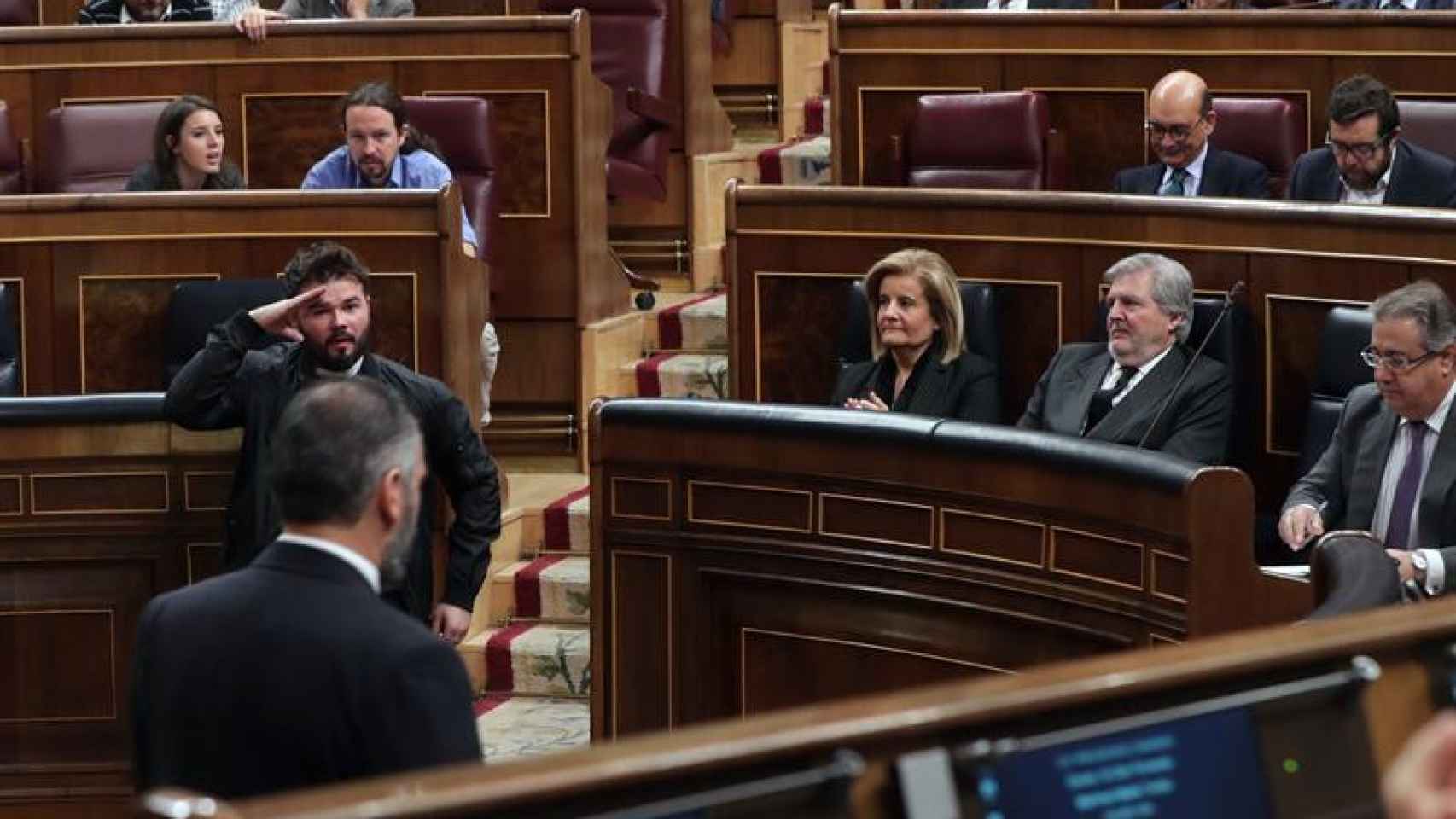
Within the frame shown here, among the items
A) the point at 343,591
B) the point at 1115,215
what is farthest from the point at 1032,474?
the point at 343,591

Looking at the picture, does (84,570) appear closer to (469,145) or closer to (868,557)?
(868,557)

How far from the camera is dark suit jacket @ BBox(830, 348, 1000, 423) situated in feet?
11.9

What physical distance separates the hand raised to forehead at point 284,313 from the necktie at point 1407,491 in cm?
140

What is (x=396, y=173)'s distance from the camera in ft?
14.6

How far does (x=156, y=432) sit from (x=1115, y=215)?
1432mm

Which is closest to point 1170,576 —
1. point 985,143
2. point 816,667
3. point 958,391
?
point 816,667

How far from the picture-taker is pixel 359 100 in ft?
14.4

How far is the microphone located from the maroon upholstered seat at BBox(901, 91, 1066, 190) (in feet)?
3.73

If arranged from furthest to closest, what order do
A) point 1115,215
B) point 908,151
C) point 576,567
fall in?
point 908,151 → point 576,567 → point 1115,215

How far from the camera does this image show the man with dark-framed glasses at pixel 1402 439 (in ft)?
10.1

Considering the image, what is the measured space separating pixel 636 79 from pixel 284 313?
2298 millimetres

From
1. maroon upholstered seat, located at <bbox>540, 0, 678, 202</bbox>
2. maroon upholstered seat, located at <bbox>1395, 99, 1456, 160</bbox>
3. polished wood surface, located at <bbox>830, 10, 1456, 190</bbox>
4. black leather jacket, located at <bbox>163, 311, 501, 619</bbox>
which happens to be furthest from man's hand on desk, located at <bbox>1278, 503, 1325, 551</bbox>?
maroon upholstered seat, located at <bbox>540, 0, 678, 202</bbox>

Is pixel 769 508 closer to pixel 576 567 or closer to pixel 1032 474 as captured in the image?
pixel 1032 474

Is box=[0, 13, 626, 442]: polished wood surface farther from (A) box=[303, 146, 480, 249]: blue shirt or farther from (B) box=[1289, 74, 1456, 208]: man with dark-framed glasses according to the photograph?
(B) box=[1289, 74, 1456, 208]: man with dark-framed glasses
